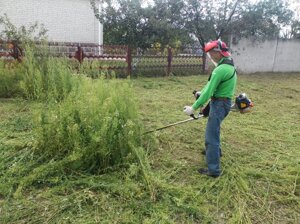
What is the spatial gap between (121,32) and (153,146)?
781cm

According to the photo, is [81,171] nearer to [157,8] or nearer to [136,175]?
[136,175]

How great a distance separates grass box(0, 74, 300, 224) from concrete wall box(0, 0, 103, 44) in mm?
9315

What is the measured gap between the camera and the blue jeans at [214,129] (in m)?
2.76

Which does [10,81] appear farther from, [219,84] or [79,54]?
[219,84]

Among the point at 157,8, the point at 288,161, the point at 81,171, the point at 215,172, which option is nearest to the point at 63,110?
the point at 81,171

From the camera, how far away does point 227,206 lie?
8.08 ft

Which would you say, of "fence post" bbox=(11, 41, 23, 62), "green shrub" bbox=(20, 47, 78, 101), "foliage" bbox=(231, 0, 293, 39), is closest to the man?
"green shrub" bbox=(20, 47, 78, 101)

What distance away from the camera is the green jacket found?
103 inches

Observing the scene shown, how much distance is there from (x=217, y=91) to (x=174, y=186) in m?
1.02

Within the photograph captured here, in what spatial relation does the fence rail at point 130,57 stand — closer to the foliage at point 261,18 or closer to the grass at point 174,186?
the foliage at point 261,18

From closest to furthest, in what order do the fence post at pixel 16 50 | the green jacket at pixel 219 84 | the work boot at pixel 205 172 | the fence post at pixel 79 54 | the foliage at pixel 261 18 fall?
the green jacket at pixel 219 84, the work boot at pixel 205 172, the fence post at pixel 16 50, the fence post at pixel 79 54, the foliage at pixel 261 18

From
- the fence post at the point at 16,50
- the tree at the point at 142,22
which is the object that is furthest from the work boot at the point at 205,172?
the tree at the point at 142,22

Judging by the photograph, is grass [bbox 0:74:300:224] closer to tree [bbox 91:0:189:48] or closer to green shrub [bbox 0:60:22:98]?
green shrub [bbox 0:60:22:98]

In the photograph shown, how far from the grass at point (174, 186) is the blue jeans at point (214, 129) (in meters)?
0.19
